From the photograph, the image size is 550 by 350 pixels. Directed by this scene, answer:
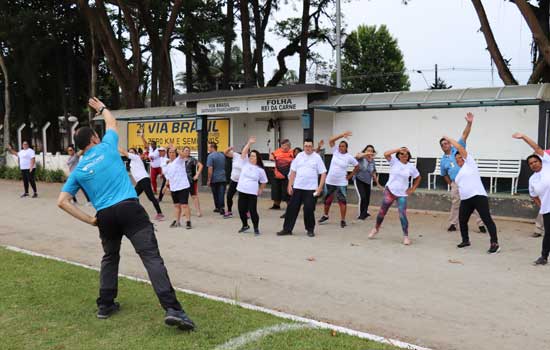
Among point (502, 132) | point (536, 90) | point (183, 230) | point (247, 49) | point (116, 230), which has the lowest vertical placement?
point (183, 230)

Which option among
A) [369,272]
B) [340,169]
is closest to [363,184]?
[340,169]

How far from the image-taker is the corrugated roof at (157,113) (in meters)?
17.5

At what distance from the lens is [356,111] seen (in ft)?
46.9

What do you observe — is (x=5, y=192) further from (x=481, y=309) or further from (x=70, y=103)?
(x=481, y=309)

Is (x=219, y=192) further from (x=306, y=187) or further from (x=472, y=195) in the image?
(x=472, y=195)

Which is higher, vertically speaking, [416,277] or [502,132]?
[502,132]

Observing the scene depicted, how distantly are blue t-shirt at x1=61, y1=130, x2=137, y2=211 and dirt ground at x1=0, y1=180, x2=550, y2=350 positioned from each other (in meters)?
1.87

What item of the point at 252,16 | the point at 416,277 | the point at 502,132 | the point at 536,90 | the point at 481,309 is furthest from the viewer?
the point at 252,16

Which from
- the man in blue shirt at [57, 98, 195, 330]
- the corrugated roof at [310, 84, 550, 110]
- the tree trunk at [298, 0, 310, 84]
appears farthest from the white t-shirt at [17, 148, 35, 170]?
the tree trunk at [298, 0, 310, 84]

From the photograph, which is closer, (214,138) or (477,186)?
(477,186)

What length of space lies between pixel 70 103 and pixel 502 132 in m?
23.7

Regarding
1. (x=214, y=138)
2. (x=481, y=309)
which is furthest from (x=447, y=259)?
(x=214, y=138)

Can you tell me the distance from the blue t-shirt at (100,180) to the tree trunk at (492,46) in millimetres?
12624

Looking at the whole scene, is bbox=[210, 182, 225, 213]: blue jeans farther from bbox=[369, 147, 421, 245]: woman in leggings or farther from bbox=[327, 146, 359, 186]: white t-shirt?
bbox=[369, 147, 421, 245]: woman in leggings
